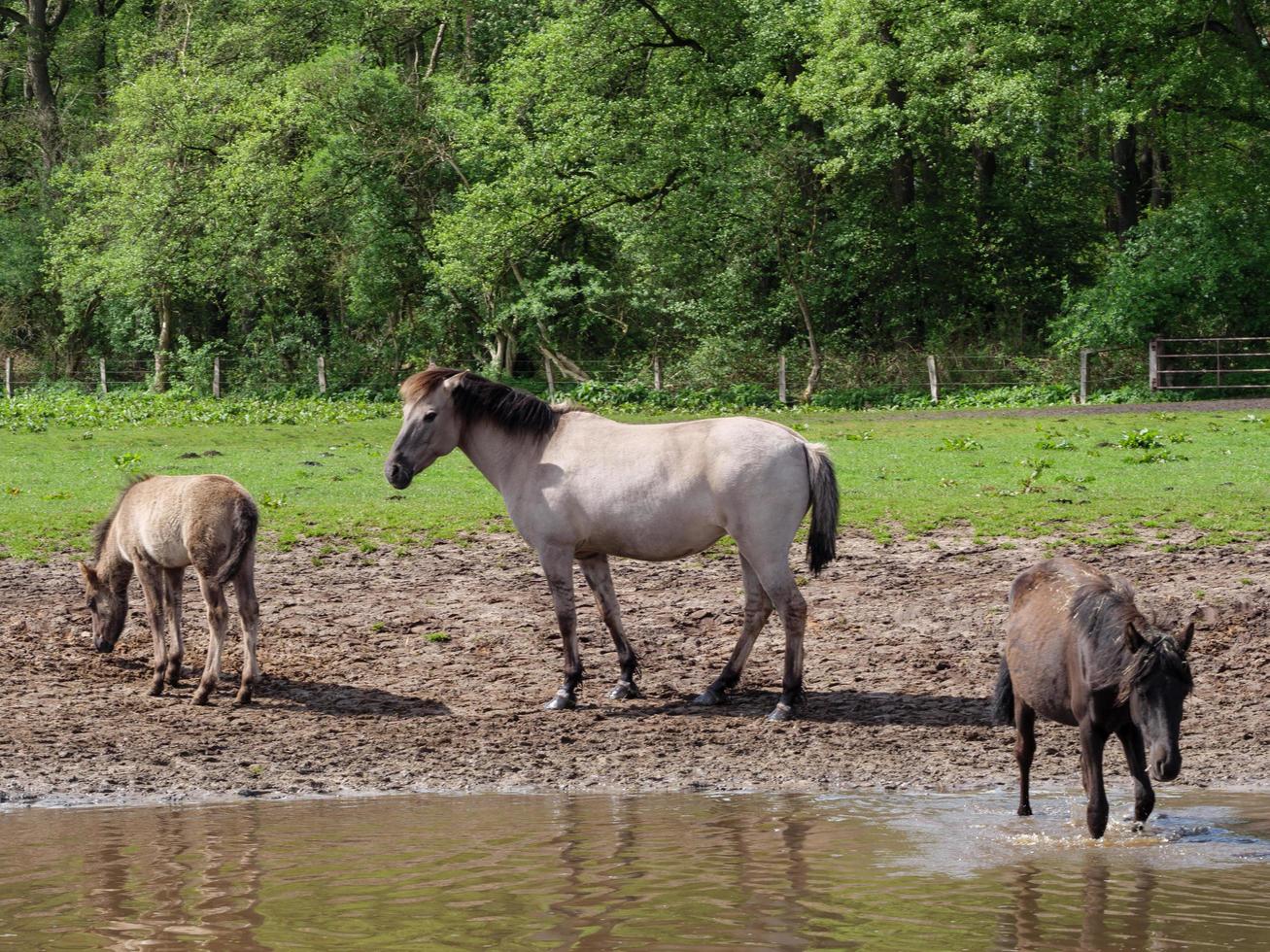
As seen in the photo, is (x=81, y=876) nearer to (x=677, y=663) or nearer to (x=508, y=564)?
(x=677, y=663)

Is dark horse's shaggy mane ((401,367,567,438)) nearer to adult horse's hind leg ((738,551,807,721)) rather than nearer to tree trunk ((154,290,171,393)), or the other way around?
adult horse's hind leg ((738,551,807,721))

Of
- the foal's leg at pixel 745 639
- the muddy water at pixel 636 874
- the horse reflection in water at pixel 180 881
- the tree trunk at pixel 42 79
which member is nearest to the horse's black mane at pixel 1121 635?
the muddy water at pixel 636 874

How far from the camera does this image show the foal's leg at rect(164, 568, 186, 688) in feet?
37.0

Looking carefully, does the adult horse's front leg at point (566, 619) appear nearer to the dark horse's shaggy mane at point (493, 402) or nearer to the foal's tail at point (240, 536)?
the dark horse's shaggy mane at point (493, 402)

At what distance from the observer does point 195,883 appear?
6883 millimetres

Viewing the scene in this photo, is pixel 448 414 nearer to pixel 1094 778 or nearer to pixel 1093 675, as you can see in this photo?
pixel 1093 675

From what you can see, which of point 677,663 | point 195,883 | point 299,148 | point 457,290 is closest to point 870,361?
point 457,290

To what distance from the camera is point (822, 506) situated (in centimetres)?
1072

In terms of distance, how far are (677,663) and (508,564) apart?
321 cm

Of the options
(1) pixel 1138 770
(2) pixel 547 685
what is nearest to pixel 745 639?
(2) pixel 547 685

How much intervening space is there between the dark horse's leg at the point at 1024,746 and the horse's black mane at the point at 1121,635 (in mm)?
805

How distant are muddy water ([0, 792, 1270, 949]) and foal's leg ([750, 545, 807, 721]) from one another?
70.1 inches

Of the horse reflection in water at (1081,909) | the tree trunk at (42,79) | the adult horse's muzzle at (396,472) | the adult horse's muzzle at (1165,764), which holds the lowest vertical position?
the horse reflection in water at (1081,909)

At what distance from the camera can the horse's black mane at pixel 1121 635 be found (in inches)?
271
